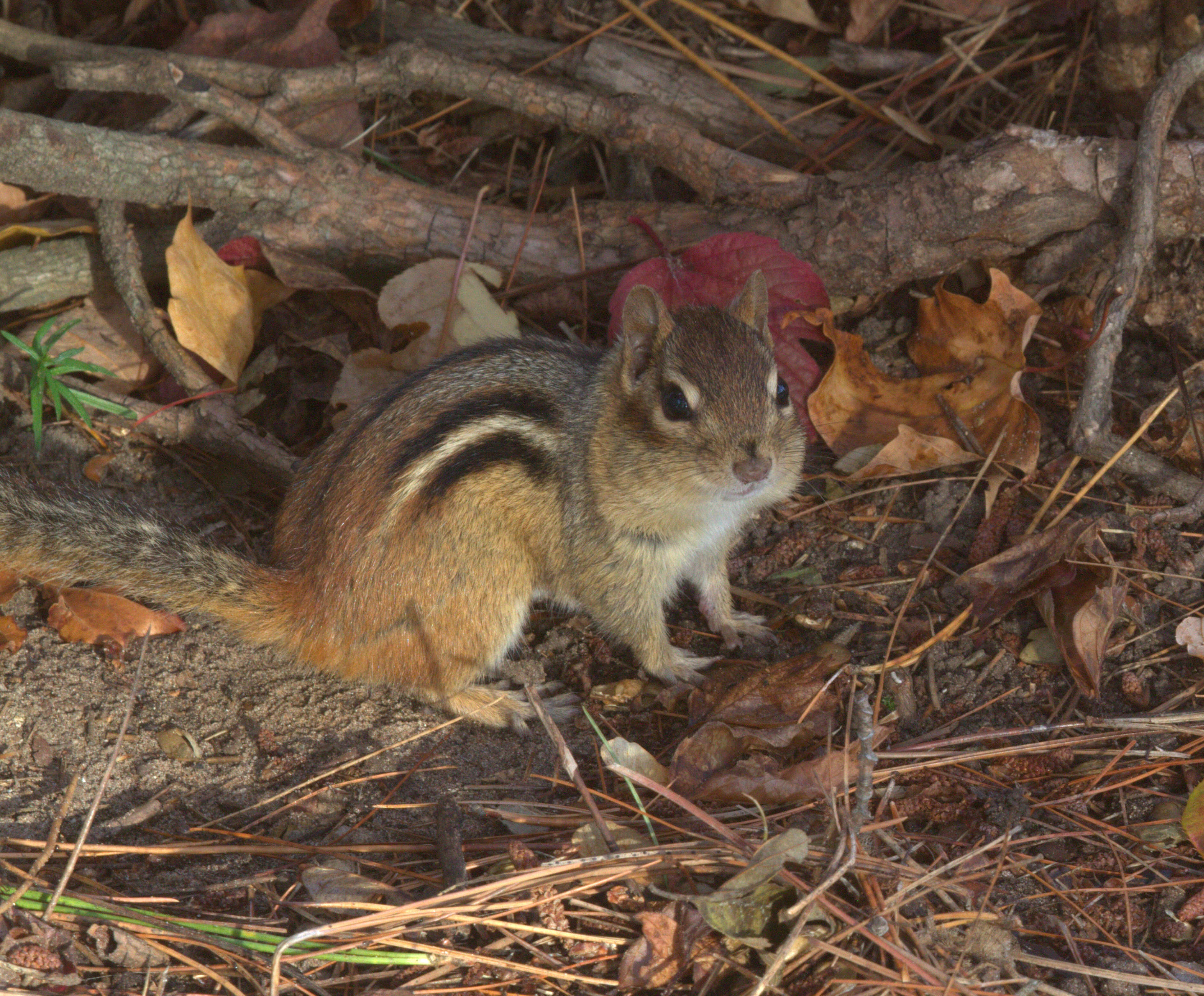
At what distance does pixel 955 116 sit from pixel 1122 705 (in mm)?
2650

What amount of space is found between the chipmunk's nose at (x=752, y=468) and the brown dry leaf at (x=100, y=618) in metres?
1.95

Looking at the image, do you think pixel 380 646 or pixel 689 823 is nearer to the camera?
→ pixel 689 823

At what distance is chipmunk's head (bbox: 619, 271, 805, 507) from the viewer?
3256 millimetres

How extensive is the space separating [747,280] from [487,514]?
1357 mm

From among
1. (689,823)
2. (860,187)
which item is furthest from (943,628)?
(860,187)

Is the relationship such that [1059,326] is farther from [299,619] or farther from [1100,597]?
[299,619]

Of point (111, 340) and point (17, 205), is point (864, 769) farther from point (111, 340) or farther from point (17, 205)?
point (17, 205)

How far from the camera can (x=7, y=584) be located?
352cm

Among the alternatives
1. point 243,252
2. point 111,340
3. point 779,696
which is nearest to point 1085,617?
point 779,696

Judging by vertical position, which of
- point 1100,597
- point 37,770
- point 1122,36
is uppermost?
point 1122,36

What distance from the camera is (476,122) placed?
5.02 m

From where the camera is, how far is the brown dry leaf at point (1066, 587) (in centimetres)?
324

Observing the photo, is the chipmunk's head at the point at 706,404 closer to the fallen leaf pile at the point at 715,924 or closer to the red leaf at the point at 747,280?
the red leaf at the point at 747,280

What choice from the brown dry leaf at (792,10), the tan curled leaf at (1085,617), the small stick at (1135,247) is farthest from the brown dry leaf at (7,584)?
the brown dry leaf at (792,10)
